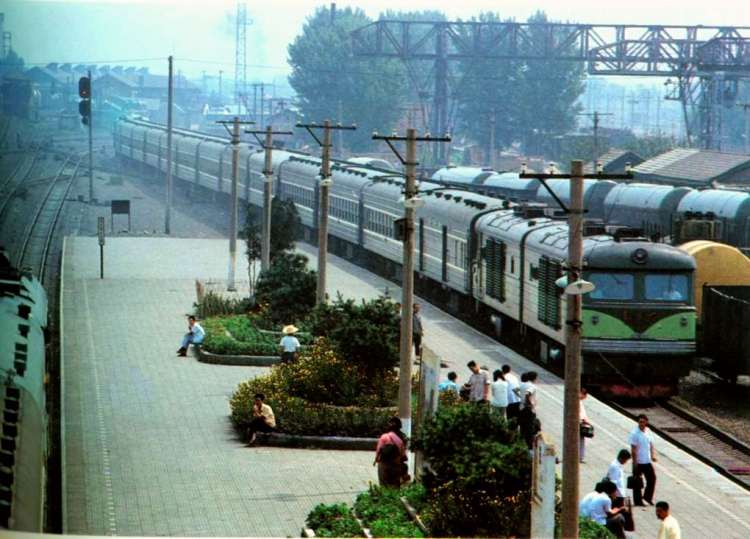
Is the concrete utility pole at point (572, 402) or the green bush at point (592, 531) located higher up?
the concrete utility pole at point (572, 402)

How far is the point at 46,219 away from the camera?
86.5ft

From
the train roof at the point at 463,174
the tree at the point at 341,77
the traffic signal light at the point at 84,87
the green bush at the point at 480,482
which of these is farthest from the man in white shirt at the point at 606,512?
the train roof at the point at 463,174

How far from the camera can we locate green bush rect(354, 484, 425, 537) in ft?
41.0

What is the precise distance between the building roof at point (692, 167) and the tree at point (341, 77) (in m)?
10.8

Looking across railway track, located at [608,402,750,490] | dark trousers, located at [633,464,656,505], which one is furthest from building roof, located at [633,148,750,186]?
dark trousers, located at [633,464,656,505]

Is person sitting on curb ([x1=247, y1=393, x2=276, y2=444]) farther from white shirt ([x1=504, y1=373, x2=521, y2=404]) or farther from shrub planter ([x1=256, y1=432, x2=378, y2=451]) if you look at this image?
white shirt ([x1=504, y1=373, x2=521, y2=404])

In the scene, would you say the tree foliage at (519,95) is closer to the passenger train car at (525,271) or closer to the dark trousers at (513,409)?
the passenger train car at (525,271)

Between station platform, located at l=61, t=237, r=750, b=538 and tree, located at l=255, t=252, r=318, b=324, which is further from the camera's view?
tree, located at l=255, t=252, r=318, b=324

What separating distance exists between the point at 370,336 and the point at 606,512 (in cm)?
587

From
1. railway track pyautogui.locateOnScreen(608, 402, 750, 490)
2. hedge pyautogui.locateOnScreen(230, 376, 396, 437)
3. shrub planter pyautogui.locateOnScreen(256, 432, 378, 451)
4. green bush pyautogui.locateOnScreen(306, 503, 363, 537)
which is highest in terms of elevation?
green bush pyautogui.locateOnScreen(306, 503, 363, 537)

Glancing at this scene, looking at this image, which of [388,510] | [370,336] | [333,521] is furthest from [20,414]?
[370,336]

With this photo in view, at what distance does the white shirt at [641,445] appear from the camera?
14.6 metres

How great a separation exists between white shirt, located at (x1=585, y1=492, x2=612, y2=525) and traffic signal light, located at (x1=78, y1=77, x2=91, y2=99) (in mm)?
6267

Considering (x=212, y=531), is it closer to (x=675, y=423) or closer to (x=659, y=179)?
(x=675, y=423)
